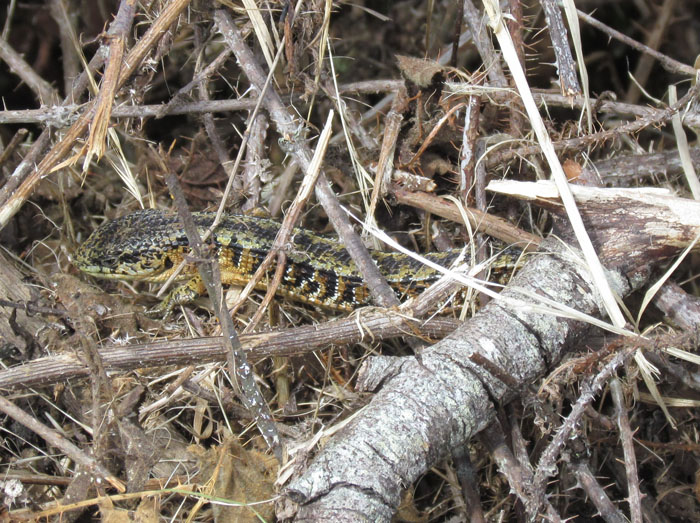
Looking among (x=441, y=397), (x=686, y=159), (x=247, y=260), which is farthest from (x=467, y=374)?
(x=247, y=260)

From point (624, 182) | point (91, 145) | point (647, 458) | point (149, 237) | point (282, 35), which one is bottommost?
point (647, 458)

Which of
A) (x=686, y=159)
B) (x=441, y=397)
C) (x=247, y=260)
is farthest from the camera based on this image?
(x=247, y=260)

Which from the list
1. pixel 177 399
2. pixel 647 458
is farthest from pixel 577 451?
pixel 177 399

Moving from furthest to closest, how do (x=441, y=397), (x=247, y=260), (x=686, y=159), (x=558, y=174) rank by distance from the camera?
1. (x=247, y=260)
2. (x=686, y=159)
3. (x=558, y=174)
4. (x=441, y=397)

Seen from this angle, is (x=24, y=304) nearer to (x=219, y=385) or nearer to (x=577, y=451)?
(x=219, y=385)

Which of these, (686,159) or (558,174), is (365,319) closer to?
(558,174)

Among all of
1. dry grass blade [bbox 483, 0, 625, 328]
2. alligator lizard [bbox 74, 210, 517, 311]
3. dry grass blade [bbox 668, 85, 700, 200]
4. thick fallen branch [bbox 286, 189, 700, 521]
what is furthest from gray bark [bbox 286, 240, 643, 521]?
alligator lizard [bbox 74, 210, 517, 311]

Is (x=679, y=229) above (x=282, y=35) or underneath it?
underneath

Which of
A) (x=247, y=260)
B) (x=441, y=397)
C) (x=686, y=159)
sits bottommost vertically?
(x=247, y=260)
